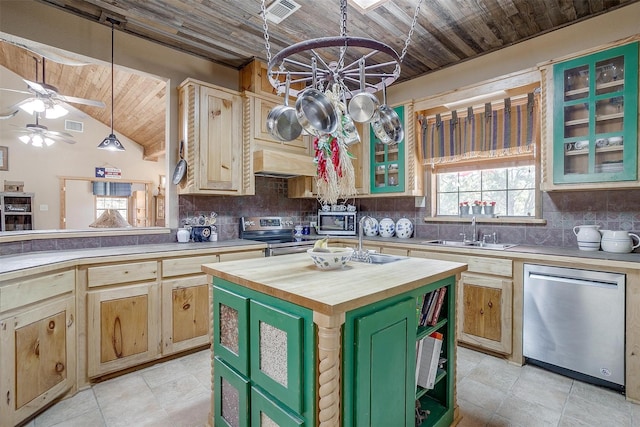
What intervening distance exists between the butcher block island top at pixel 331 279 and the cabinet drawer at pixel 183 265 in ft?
3.48

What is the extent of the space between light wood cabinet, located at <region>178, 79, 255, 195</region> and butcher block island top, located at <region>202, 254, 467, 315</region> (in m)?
1.53

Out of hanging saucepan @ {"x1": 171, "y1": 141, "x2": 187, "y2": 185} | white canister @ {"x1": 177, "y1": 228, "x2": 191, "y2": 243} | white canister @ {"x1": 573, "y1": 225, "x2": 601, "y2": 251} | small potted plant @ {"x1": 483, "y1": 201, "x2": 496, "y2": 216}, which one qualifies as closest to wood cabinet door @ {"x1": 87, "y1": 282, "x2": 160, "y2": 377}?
white canister @ {"x1": 177, "y1": 228, "x2": 191, "y2": 243}

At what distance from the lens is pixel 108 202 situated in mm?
8086

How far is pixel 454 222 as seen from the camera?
11.0ft

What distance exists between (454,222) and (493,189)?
505 mm

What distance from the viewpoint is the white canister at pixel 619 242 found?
2.27 metres

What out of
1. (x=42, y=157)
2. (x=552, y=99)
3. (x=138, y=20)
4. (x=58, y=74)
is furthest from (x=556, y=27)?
Answer: (x=42, y=157)

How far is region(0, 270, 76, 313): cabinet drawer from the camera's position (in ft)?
5.43

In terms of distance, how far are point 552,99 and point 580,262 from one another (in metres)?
1.31

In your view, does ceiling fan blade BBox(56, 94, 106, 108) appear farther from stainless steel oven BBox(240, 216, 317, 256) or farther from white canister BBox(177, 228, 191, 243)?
stainless steel oven BBox(240, 216, 317, 256)

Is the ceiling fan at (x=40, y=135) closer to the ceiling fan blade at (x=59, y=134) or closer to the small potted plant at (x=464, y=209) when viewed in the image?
the ceiling fan blade at (x=59, y=134)

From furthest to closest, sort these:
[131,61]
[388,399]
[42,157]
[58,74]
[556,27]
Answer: [42,157] < [58,74] < [131,61] < [556,27] < [388,399]

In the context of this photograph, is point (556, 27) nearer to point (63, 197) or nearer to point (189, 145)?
point (189, 145)

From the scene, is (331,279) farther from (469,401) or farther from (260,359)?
(469,401)
